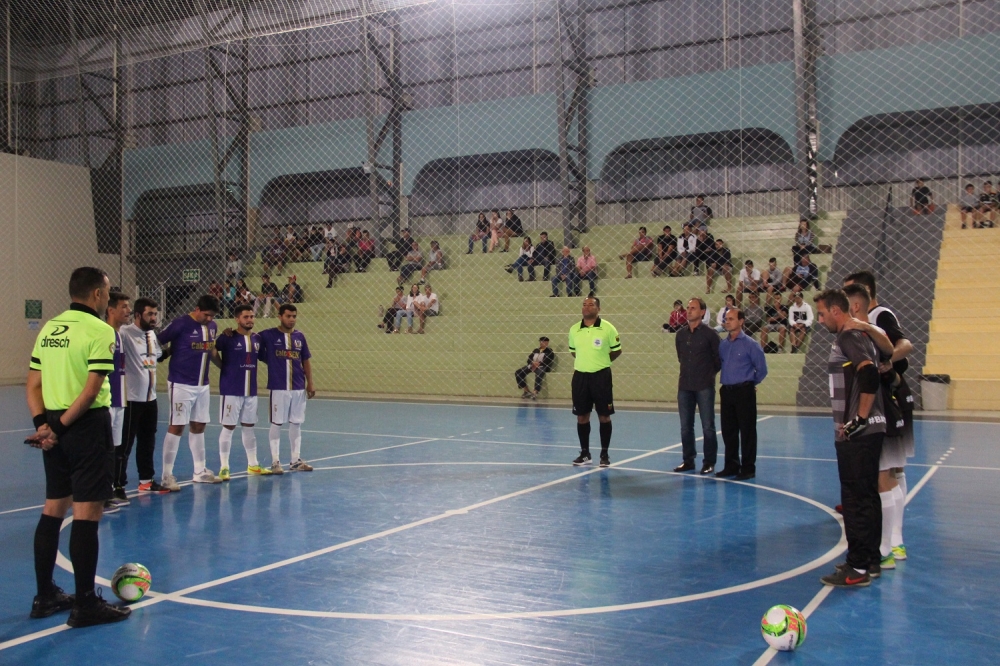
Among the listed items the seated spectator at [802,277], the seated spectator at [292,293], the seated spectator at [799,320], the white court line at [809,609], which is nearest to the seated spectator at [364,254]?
the seated spectator at [292,293]

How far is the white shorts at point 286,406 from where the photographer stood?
33.6 feet

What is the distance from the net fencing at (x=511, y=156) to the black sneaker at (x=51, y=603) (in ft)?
49.4

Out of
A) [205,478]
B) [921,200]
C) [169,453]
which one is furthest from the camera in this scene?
[921,200]

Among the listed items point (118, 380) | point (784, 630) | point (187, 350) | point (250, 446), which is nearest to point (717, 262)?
point (250, 446)

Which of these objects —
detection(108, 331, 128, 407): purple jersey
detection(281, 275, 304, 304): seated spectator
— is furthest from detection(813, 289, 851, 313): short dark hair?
detection(281, 275, 304, 304): seated spectator

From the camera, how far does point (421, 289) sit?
24297 mm

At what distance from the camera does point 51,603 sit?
5191 millimetres

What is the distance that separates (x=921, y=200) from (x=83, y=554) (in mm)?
20544

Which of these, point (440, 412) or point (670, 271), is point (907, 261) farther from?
point (440, 412)

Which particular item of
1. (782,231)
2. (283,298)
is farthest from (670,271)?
(283,298)

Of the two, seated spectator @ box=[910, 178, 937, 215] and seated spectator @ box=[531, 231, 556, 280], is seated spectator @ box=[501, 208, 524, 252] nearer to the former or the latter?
seated spectator @ box=[531, 231, 556, 280]

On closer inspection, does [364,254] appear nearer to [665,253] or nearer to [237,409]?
[665,253]

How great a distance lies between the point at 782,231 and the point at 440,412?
994 cm

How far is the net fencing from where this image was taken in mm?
20812
